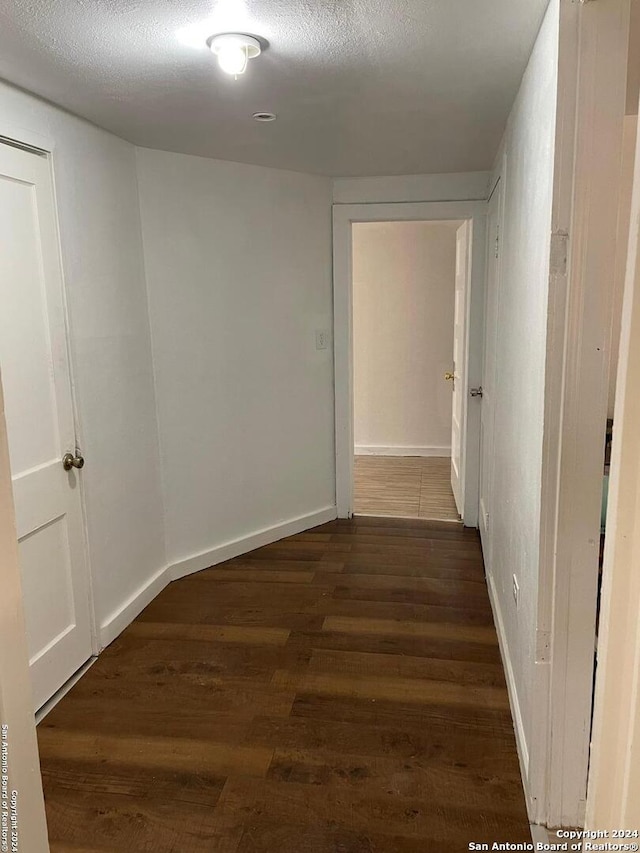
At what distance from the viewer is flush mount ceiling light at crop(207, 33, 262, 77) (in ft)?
5.89

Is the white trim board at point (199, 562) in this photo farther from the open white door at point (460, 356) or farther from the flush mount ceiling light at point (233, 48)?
the flush mount ceiling light at point (233, 48)

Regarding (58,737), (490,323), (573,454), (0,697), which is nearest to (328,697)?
(58,737)

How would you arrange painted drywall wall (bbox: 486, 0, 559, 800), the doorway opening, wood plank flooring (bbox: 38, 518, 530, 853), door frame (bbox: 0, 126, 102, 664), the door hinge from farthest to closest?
the doorway opening
door frame (bbox: 0, 126, 102, 664)
wood plank flooring (bbox: 38, 518, 530, 853)
painted drywall wall (bbox: 486, 0, 559, 800)
the door hinge

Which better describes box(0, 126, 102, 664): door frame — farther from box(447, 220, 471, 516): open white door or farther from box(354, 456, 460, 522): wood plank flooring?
box(447, 220, 471, 516): open white door

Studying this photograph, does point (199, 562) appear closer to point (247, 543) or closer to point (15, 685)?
point (247, 543)

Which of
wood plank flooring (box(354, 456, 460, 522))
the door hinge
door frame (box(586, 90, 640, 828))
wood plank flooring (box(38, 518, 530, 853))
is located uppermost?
the door hinge

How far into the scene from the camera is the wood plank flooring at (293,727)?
69.9 inches

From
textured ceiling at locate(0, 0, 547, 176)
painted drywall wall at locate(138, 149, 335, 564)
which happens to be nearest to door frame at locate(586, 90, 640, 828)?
textured ceiling at locate(0, 0, 547, 176)

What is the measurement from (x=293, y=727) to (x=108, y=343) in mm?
1761

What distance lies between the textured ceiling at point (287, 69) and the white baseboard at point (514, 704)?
81.9 inches

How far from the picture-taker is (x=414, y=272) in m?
5.71

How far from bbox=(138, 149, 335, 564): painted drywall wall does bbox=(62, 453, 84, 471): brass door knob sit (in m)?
0.77

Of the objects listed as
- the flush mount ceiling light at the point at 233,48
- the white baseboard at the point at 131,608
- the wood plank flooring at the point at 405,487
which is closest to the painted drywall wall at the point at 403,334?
the wood plank flooring at the point at 405,487

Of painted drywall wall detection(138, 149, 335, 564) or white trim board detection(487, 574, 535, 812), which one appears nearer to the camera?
white trim board detection(487, 574, 535, 812)
